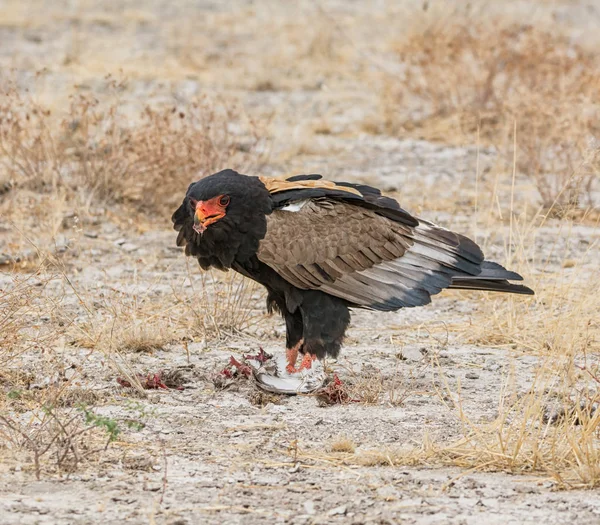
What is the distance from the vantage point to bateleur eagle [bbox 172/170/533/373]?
554cm

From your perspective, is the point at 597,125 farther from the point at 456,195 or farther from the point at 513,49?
the point at 513,49

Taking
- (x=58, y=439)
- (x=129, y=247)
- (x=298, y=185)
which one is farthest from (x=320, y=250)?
(x=129, y=247)

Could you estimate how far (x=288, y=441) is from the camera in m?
5.04

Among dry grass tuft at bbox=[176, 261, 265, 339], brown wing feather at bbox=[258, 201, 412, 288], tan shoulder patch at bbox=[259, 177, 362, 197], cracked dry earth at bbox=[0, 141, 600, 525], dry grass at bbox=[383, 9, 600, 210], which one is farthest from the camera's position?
dry grass at bbox=[383, 9, 600, 210]

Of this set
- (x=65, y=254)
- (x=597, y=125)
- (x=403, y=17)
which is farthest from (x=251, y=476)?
(x=403, y=17)

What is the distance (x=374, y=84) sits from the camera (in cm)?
1441

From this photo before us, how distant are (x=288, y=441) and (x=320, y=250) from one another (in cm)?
111

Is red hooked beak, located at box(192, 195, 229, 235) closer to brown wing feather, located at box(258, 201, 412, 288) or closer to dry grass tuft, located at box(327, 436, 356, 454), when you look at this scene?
brown wing feather, located at box(258, 201, 412, 288)

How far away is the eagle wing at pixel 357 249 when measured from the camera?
18.5 ft

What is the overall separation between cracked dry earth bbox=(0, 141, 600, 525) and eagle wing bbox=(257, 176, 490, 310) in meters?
0.51

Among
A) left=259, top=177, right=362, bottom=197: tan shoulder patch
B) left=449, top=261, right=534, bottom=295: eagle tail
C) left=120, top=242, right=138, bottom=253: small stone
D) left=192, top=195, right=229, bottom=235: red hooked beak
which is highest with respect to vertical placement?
left=259, top=177, right=362, bottom=197: tan shoulder patch

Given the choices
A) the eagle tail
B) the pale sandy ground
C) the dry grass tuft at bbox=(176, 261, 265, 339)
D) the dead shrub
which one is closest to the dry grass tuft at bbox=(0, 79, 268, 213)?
the pale sandy ground

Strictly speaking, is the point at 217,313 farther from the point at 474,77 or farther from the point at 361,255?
the point at 474,77

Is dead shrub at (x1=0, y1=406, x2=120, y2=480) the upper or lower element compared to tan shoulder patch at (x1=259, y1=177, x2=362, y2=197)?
lower
